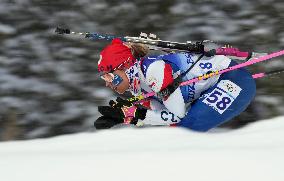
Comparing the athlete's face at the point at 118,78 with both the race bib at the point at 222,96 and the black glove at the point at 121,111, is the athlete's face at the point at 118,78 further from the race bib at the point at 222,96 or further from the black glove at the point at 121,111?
the race bib at the point at 222,96

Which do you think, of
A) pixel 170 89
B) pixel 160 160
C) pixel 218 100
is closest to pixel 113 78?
pixel 170 89

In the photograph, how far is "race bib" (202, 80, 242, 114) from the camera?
3697 millimetres

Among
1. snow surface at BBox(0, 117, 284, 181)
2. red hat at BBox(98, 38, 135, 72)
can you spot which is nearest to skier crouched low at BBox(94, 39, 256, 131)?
red hat at BBox(98, 38, 135, 72)

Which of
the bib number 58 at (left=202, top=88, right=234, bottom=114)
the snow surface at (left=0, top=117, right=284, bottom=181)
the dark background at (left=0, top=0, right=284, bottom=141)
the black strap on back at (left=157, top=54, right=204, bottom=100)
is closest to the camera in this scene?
the snow surface at (left=0, top=117, right=284, bottom=181)

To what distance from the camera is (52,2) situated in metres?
7.06

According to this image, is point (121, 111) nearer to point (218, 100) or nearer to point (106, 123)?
point (106, 123)

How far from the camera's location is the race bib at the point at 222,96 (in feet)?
12.1

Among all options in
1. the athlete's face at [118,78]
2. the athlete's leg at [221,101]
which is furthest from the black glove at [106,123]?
the athlete's leg at [221,101]

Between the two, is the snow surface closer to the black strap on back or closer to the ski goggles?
the black strap on back

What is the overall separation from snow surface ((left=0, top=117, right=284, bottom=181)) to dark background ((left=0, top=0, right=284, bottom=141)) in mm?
2651

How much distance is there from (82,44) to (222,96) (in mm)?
3067

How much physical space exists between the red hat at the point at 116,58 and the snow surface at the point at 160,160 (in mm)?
1121

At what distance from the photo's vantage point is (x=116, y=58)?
371 centimetres

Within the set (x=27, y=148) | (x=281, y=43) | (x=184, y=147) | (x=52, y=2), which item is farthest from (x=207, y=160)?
(x=52, y=2)
